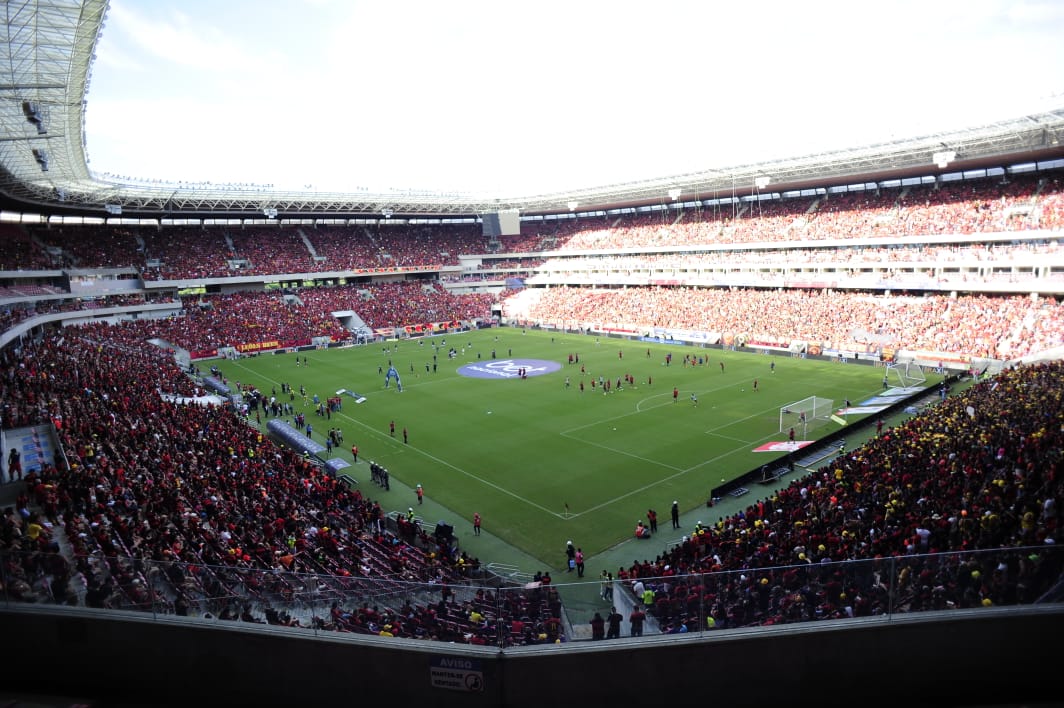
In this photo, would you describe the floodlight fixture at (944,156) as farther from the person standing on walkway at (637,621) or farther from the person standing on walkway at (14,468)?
the person standing on walkway at (14,468)

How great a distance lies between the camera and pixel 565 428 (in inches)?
1253

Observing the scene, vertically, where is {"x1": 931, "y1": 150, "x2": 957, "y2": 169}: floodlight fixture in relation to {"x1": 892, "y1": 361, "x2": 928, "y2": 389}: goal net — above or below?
above

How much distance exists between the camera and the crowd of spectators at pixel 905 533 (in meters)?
7.80

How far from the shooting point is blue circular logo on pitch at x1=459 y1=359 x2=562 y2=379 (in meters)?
45.5

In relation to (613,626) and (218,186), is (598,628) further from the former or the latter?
(218,186)

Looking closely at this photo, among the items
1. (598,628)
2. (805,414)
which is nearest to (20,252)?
(805,414)

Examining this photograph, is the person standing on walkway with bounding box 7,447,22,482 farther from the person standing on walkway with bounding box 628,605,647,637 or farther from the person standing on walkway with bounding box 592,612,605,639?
the person standing on walkway with bounding box 628,605,647,637

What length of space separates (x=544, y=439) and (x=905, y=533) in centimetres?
1853

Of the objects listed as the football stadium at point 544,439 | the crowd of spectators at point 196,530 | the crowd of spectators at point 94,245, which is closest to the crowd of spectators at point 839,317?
the football stadium at point 544,439

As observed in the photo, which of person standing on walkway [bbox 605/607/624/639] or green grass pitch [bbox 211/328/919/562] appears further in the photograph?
green grass pitch [bbox 211/328/919/562]

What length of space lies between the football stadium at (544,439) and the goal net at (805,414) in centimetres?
23

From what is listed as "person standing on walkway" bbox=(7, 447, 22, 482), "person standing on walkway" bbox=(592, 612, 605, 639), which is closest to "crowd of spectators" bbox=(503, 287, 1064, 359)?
"person standing on walkway" bbox=(592, 612, 605, 639)

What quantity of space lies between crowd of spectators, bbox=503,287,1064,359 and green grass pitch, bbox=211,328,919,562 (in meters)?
5.38

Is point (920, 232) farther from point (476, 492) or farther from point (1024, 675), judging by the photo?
point (1024, 675)
